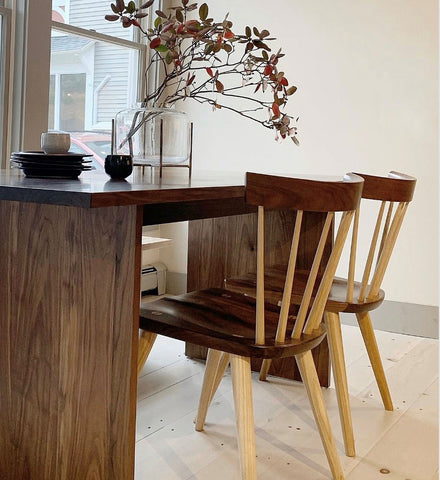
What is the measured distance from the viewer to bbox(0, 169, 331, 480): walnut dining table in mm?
1374

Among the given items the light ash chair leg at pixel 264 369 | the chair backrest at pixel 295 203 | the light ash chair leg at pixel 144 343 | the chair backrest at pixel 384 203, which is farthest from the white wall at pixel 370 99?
the light ash chair leg at pixel 144 343

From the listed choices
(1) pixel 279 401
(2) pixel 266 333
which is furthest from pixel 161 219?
(1) pixel 279 401

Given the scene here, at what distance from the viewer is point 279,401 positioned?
2371 mm

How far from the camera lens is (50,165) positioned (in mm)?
1709

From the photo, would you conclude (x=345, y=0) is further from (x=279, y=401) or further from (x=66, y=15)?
(x=279, y=401)

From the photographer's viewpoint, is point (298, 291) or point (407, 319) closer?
point (298, 291)

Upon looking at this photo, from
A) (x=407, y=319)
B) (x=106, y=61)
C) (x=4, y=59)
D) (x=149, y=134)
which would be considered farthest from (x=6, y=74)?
(x=407, y=319)

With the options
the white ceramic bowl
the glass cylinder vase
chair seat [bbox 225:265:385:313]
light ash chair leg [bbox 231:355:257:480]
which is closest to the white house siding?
the glass cylinder vase

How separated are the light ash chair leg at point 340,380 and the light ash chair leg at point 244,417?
1.62 ft

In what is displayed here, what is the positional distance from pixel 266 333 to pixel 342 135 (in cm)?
209

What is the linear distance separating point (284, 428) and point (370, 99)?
6.38ft

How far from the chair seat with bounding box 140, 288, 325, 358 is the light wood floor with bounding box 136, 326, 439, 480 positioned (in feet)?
1.39

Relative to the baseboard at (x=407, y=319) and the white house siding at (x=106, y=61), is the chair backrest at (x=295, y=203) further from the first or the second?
the white house siding at (x=106, y=61)

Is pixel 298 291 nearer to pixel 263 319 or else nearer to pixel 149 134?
pixel 263 319
